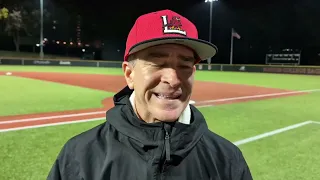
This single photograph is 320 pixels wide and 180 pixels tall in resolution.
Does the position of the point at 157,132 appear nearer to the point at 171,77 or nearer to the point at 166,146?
the point at 166,146

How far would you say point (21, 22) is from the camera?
5331cm

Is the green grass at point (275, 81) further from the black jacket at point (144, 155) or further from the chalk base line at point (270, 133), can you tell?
the black jacket at point (144, 155)

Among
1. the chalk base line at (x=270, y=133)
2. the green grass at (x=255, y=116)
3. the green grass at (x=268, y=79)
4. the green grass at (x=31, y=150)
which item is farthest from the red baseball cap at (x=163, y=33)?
the green grass at (x=268, y=79)

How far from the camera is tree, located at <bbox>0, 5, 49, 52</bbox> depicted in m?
52.3

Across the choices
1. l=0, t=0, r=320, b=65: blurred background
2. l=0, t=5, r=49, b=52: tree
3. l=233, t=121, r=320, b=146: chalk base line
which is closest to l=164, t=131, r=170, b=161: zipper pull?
l=233, t=121, r=320, b=146: chalk base line

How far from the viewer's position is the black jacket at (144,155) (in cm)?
157

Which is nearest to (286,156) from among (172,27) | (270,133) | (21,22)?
(270,133)

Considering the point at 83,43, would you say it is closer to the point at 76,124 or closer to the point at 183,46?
the point at 76,124

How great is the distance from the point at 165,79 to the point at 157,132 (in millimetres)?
269

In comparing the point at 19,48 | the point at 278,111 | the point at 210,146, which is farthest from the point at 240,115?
the point at 19,48

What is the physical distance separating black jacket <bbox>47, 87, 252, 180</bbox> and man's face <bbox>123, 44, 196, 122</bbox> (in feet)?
0.29

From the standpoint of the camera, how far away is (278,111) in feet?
29.8

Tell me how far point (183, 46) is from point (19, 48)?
193 feet

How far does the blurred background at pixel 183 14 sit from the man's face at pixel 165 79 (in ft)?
124
